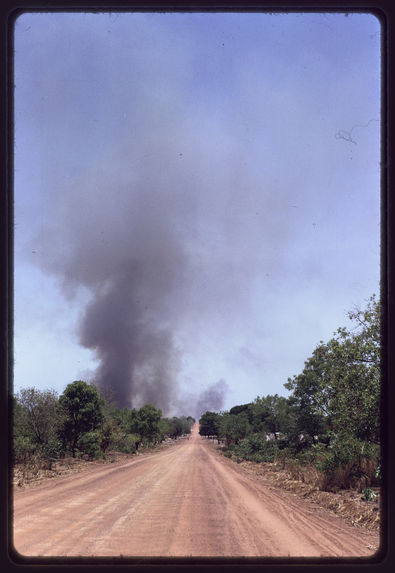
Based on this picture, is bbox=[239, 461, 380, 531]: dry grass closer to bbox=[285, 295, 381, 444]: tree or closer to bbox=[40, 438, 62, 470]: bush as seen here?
bbox=[285, 295, 381, 444]: tree

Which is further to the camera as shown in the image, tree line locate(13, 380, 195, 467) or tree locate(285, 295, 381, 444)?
tree line locate(13, 380, 195, 467)

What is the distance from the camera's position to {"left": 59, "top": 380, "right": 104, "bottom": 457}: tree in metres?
22.2

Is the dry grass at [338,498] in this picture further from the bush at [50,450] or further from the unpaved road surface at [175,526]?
the bush at [50,450]

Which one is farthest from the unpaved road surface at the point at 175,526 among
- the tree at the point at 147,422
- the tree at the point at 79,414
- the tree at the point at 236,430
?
the tree at the point at 236,430

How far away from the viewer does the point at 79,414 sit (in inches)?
901

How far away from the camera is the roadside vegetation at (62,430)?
16703 millimetres

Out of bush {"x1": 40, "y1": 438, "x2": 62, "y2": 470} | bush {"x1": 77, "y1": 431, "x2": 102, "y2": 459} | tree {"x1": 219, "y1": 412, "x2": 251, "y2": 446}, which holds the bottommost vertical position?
tree {"x1": 219, "y1": 412, "x2": 251, "y2": 446}

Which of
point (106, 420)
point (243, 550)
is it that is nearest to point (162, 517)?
point (243, 550)

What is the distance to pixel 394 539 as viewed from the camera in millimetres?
2732

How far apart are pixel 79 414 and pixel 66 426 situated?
1055mm

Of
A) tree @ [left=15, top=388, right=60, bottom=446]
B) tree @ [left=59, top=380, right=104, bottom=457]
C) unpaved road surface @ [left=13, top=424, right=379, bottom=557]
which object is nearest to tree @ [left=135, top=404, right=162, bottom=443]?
tree @ [left=59, top=380, right=104, bottom=457]

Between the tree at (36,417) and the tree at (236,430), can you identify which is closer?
the tree at (36,417)

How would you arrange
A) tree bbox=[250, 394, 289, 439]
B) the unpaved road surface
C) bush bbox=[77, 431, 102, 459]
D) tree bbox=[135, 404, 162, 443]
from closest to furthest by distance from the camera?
the unpaved road surface
bush bbox=[77, 431, 102, 459]
tree bbox=[135, 404, 162, 443]
tree bbox=[250, 394, 289, 439]
